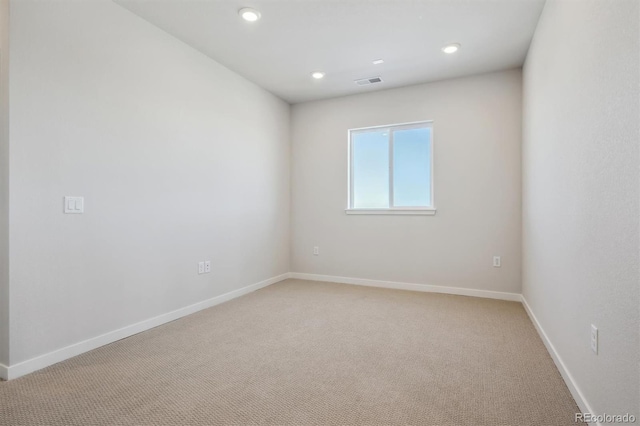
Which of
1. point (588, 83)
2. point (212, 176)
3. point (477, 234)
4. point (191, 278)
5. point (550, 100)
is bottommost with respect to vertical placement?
point (191, 278)

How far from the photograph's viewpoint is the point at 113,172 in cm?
250

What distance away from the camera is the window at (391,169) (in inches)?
162

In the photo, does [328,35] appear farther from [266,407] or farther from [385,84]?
[266,407]

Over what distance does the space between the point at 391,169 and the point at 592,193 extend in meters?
2.86

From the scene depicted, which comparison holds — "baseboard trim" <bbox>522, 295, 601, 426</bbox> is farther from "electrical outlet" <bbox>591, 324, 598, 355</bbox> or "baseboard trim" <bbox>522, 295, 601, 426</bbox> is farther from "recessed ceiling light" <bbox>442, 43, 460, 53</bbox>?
"recessed ceiling light" <bbox>442, 43, 460, 53</bbox>

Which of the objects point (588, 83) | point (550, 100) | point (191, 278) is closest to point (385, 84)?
point (550, 100)

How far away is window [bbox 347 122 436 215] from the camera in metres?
4.11

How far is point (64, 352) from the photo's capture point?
2.18 metres

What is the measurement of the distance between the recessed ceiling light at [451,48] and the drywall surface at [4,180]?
334 centimetres

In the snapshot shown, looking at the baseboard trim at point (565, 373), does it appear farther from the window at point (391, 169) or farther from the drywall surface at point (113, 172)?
the drywall surface at point (113, 172)

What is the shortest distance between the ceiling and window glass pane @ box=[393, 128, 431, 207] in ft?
2.35

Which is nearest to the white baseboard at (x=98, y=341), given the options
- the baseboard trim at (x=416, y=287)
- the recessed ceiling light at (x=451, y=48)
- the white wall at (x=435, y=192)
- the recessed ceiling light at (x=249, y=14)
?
the baseboard trim at (x=416, y=287)

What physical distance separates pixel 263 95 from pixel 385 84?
159 centimetres

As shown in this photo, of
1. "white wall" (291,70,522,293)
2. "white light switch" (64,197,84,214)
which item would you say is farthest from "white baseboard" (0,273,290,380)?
"white wall" (291,70,522,293)
